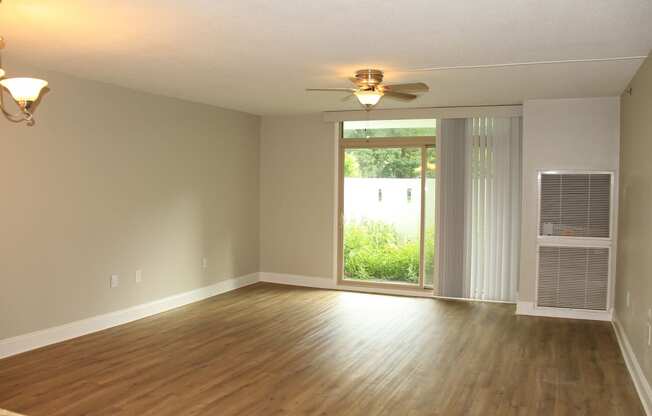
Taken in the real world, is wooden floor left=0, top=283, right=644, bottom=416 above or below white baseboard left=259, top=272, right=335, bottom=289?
below

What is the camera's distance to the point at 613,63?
4.45 meters

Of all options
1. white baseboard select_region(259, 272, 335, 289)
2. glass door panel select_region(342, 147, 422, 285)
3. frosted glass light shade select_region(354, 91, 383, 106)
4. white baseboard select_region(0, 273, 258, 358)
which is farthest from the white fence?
frosted glass light shade select_region(354, 91, 383, 106)

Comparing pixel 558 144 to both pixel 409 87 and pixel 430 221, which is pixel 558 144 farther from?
pixel 409 87

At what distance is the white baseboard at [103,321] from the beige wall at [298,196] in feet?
3.13

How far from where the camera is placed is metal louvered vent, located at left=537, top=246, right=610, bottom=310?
6.25 metres

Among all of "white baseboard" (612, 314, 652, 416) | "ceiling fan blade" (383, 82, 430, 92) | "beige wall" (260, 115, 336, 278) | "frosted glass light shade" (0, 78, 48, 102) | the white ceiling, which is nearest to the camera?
"frosted glass light shade" (0, 78, 48, 102)

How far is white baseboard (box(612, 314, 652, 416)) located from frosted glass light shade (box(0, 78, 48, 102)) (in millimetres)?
4150

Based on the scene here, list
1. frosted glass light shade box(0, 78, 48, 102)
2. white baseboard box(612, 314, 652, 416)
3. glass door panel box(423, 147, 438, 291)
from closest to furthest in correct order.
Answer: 1. frosted glass light shade box(0, 78, 48, 102)
2. white baseboard box(612, 314, 652, 416)
3. glass door panel box(423, 147, 438, 291)

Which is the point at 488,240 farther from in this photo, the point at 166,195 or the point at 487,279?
the point at 166,195

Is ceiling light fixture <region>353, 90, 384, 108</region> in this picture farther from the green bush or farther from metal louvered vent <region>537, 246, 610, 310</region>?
the green bush

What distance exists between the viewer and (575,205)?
633 cm

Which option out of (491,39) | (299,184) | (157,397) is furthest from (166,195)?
(491,39)

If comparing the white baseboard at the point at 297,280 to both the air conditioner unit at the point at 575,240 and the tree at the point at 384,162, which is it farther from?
the air conditioner unit at the point at 575,240

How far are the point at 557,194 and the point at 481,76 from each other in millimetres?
2086
